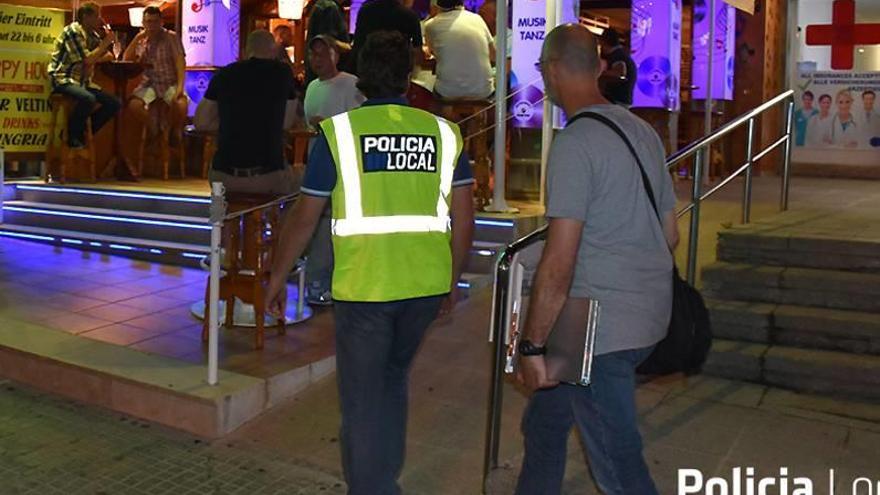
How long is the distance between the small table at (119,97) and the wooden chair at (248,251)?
5.25 meters

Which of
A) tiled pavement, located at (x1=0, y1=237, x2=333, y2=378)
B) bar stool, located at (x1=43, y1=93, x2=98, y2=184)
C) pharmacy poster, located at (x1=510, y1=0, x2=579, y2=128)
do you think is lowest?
tiled pavement, located at (x1=0, y1=237, x2=333, y2=378)

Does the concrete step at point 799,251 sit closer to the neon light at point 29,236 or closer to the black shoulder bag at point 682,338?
the black shoulder bag at point 682,338

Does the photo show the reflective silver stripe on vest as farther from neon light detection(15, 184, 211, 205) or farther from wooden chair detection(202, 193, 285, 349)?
neon light detection(15, 184, 211, 205)

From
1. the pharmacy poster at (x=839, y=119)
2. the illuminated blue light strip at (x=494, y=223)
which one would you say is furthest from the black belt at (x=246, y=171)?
the pharmacy poster at (x=839, y=119)

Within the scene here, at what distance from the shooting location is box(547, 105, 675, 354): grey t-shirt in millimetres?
2783

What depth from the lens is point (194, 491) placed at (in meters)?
4.07

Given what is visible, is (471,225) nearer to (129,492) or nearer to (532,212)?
(129,492)

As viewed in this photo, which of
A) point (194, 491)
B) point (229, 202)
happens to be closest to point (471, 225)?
point (194, 491)

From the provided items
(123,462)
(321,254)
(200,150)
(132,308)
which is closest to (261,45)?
(321,254)

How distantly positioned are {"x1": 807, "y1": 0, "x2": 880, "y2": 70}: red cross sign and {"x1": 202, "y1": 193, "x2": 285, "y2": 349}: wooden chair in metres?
9.71

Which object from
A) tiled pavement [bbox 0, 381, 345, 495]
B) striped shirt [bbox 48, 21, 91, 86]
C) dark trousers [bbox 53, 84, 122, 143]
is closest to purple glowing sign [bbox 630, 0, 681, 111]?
dark trousers [bbox 53, 84, 122, 143]

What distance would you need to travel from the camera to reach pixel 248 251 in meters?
5.81

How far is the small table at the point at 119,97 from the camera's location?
35.0 feet

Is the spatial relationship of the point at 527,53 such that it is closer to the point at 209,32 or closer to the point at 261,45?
the point at 261,45
